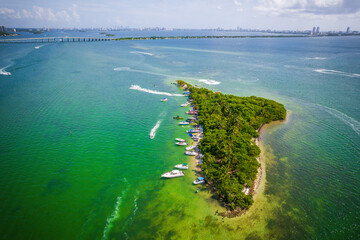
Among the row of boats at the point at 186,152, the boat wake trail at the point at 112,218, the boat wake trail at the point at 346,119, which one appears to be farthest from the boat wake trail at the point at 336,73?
the boat wake trail at the point at 112,218

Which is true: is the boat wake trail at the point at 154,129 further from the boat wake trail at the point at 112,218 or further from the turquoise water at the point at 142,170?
the boat wake trail at the point at 112,218

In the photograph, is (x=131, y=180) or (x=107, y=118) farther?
(x=107, y=118)

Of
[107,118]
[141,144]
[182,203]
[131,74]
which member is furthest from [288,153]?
[131,74]

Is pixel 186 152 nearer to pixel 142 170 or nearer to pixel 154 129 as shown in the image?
pixel 142 170

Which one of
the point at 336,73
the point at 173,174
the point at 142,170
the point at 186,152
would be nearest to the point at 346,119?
the point at 186,152

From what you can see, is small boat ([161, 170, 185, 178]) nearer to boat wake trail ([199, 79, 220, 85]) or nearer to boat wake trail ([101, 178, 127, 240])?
boat wake trail ([101, 178, 127, 240])

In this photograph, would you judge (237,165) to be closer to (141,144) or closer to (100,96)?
(141,144)

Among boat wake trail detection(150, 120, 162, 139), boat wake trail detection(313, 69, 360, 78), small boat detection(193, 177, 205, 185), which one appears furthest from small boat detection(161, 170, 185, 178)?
boat wake trail detection(313, 69, 360, 78)
